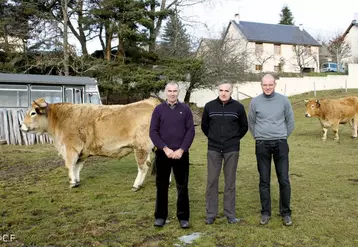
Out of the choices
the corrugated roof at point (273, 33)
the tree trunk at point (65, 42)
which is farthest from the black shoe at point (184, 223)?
the corrugated roof at point (273, 33)

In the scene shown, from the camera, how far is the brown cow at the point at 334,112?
14.5 m

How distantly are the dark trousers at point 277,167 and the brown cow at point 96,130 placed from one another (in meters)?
2.65

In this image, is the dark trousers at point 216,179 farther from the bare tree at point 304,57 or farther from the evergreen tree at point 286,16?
the evergreen tree at point 286,16

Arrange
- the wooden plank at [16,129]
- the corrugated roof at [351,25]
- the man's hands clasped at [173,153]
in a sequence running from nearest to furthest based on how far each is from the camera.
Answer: the man's hands clasped at [173,153], the wooden plank at [16,129], the corrugated roof at [351,25]

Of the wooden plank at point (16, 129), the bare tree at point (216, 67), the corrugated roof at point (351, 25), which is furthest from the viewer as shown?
the corrugated roof at point (351, 25)

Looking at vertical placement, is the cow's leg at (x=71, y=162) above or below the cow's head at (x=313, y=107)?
below

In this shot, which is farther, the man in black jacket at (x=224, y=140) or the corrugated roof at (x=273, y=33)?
the corrugated roof at (x=273, y=33)

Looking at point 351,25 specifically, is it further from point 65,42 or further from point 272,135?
point 272,135

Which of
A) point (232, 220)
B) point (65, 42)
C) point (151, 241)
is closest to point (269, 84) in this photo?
point (232, 220)

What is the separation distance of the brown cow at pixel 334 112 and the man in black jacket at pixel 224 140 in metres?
10.8

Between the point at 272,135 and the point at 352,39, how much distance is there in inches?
2432

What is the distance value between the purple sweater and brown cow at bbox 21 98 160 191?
219 cm

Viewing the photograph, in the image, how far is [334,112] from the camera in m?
14.5

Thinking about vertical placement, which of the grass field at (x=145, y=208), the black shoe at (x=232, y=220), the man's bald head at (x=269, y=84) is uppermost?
the man's bald head at (x=269, y=84)
